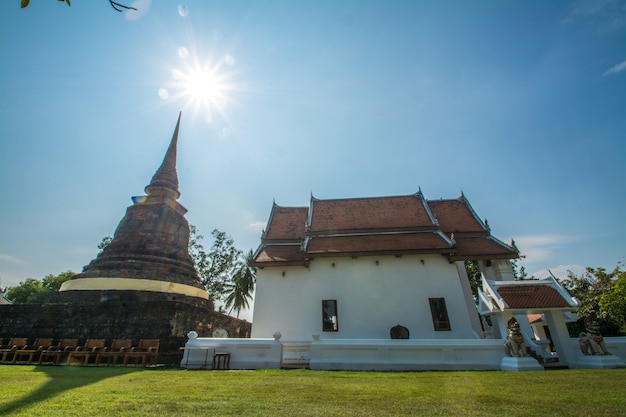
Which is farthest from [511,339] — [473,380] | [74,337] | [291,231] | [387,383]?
[74,337]

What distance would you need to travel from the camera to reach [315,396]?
448 cm

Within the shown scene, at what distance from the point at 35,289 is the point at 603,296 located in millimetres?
56599

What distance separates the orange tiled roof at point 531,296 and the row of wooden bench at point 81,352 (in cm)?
1127

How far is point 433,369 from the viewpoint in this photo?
8164mm

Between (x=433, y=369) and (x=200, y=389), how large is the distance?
659cm

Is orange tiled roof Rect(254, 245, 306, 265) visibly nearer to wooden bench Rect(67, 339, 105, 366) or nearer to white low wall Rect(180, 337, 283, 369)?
white low wall Rect(180, 337, 283, 369)

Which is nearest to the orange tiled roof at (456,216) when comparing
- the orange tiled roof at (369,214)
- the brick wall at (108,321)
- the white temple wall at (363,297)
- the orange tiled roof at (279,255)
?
the orange tiled roof at (369,214)

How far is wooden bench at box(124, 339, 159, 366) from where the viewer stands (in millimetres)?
8672

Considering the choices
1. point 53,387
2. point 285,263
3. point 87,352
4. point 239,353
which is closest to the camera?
point 53,387

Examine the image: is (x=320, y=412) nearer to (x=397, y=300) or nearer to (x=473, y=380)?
(x=473, y=380)

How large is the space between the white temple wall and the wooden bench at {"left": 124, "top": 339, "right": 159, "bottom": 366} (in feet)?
13.3

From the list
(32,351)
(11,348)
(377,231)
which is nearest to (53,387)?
(32,351)

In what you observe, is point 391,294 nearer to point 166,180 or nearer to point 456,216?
point 456,216

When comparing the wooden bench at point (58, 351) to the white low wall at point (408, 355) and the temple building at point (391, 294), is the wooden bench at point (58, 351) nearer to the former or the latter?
the temple building at point (391, 294)
